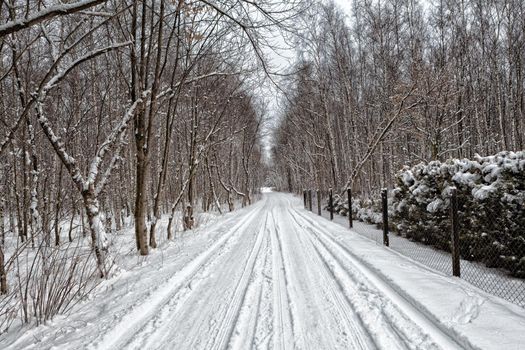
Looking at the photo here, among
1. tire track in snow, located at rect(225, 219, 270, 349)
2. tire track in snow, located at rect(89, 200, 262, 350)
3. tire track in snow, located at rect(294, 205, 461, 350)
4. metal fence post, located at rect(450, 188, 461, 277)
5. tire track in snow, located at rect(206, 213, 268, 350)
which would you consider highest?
metal fence post, located at rect(450, 188, 461, 277)

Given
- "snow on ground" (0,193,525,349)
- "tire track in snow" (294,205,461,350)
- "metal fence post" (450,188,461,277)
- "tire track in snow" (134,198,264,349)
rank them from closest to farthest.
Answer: "tire track in snow" (294,205,461,350)
"snow on ground" (0,193,525,349)
"tire track in snow" (134,198,264,349)
"metal fence post" (450,188,461,277)

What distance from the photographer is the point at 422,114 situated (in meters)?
14.4

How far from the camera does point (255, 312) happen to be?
3.45 metres

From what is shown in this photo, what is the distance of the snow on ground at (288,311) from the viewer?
279 centimetres

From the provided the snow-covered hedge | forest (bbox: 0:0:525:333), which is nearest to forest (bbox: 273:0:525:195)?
forest (bbox: 0:0:525:333)

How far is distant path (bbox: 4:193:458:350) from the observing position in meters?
2.81

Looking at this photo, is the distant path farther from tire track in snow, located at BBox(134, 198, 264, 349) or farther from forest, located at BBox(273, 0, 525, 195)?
forest, located at BBox(273, 0, 525, 195)

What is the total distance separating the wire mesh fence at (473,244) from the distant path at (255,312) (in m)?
1.57

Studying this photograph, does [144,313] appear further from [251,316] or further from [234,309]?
[251,316]

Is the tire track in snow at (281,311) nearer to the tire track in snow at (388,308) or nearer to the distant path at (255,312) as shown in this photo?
the distant path at (255,312)

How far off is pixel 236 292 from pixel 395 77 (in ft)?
54.3

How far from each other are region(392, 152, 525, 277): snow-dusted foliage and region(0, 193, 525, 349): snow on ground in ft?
3.44

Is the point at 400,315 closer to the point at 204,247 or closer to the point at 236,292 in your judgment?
the point at 236,292

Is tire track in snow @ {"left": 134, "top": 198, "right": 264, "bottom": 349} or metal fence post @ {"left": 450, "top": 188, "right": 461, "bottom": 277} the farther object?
metal fence post @ {"left": 450, "top": 188, "right": 461, "bottom": 277}
